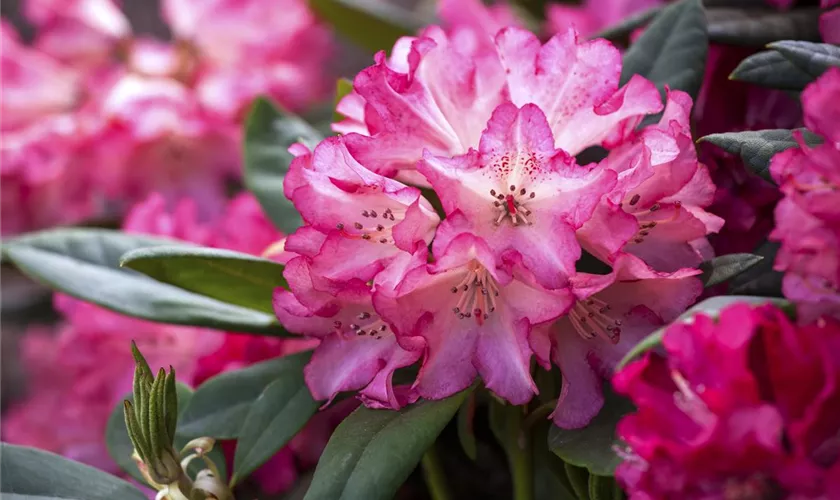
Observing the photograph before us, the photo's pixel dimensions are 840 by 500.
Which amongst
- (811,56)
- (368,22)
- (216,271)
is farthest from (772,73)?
(368,22)

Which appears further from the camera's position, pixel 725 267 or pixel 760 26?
pixel 760 26

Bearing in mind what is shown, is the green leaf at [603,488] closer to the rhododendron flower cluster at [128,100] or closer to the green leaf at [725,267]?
the green leaf at [725,267]

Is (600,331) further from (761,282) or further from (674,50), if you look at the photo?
(674,50)

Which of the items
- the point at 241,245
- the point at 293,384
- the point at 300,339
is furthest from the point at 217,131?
the point at 293,384

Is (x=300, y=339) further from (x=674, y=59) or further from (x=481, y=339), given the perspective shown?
(x=674, y=59)

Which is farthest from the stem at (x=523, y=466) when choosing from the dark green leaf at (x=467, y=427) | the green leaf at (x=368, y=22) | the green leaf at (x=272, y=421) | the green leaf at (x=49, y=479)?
the green leaf at (x=368, y=22)

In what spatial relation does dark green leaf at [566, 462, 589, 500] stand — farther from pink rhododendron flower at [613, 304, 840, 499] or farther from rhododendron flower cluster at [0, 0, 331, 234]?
rhododendron flower cluster at [0, 0, 331, 234]
